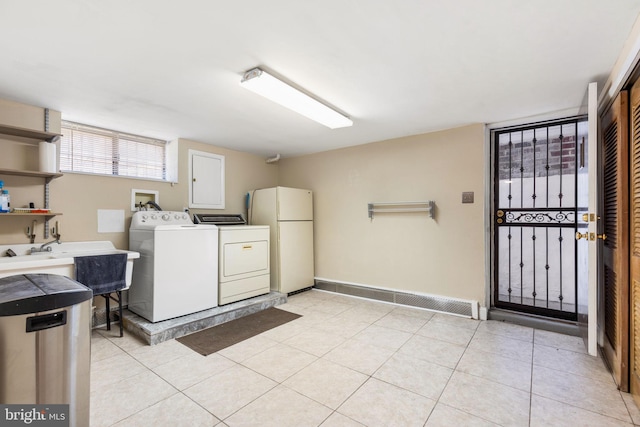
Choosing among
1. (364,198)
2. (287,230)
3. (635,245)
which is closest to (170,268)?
(287,230)

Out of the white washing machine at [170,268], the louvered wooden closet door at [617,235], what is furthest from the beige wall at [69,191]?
the louvered wooden closet door at [617,235]

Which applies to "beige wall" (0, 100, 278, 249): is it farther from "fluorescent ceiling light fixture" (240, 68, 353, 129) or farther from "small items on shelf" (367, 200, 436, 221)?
"small items on shelf" (367, 200, 436, 221)

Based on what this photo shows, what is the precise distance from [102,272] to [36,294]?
1879 mm

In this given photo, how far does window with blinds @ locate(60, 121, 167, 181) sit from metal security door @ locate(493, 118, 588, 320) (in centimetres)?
433

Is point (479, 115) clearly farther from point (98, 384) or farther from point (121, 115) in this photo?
point (98, 384)

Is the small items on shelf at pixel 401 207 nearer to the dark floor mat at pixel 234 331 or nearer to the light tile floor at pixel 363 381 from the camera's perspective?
the light tile floor at pixel 363 381

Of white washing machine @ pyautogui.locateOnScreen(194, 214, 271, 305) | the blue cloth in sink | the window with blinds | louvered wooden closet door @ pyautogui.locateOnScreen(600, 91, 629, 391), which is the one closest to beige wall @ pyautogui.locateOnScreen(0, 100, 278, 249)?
the window with blinds

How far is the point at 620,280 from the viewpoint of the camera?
199cm

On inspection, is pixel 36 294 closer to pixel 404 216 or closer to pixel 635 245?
pixel 635 245

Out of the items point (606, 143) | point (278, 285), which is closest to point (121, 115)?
point (278, 285)

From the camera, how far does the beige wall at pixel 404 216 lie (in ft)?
11.3

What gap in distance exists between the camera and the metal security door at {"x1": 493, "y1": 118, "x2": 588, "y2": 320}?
3209mm

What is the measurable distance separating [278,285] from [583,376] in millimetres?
3307

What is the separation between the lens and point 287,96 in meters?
2.47
